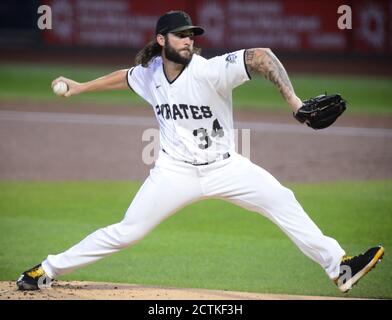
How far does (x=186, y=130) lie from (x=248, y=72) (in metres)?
0.71

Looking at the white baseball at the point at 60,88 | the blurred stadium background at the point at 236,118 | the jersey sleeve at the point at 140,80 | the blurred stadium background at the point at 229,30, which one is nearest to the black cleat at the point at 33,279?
the blurred stadium background at the point at 236,118

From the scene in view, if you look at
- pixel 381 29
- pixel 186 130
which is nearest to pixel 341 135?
pixel 381 29

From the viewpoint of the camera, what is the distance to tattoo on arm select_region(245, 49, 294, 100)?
5.68 metres

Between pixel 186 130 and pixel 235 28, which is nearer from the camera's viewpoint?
pixel 186 130

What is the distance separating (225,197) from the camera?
20.4 feet

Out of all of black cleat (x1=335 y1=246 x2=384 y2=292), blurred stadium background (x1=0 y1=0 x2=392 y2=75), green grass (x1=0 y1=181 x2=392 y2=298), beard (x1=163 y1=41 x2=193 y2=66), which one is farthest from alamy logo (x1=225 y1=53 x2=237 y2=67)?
blurred stadium background (x1=0 y1=0 x2=392 y2=75)

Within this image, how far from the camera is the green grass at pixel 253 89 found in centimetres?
1731

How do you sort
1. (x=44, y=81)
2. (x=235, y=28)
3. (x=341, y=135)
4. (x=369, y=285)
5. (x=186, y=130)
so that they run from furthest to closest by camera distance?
(x=235, y=28) → (x=44, y=81) → (x=341, y=135) → (x=369, y=285) → (x=186, y=130)

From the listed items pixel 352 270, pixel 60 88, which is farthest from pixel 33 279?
pixel 352 270

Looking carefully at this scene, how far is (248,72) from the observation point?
5801 millimetres

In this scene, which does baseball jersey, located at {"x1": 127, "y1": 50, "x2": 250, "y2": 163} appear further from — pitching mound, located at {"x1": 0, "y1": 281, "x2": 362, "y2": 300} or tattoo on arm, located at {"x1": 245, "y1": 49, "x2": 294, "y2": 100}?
pitching mound, located at {"x1": 0, "y1": 281, "x2": 362, "y2": 300}

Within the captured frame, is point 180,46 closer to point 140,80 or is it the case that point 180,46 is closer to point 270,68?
point 140,80

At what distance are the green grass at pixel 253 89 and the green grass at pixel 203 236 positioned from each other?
20.1 ft
